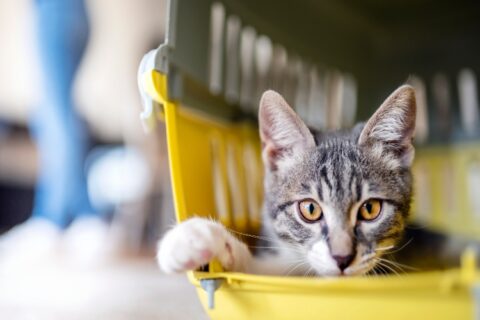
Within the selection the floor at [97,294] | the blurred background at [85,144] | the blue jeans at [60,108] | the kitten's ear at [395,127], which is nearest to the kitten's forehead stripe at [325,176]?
the kitten's ear at [395,127]

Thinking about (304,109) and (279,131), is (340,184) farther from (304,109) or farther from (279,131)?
(304,109)

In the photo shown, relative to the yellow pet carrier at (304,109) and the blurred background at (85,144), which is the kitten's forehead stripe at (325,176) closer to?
the yellow pet carrier at (304,109)

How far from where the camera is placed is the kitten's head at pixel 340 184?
786mm

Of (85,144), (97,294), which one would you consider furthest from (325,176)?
(85,144)

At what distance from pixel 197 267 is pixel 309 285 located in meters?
0.19

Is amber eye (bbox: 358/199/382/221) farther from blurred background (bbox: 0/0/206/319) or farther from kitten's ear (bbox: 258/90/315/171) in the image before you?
blurred background (bbox: 0/0/206/319)

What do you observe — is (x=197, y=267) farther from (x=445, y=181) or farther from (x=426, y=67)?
(x=426, y=67)

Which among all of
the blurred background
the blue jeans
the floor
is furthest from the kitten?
the blue jeans

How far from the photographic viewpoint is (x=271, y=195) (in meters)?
0.98

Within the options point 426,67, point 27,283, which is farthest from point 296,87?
point 27,283

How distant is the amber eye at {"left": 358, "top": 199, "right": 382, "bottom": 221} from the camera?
82 centimetres

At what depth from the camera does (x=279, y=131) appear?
967 millimetres

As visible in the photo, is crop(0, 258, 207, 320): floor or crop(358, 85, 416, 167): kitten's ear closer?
crop(358, 85, 416, 167): kitten's ear

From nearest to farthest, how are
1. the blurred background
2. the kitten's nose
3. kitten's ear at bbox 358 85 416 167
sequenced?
the kitten's nose, kitten's ear at bbox 358 85 416 167, the blurred background
